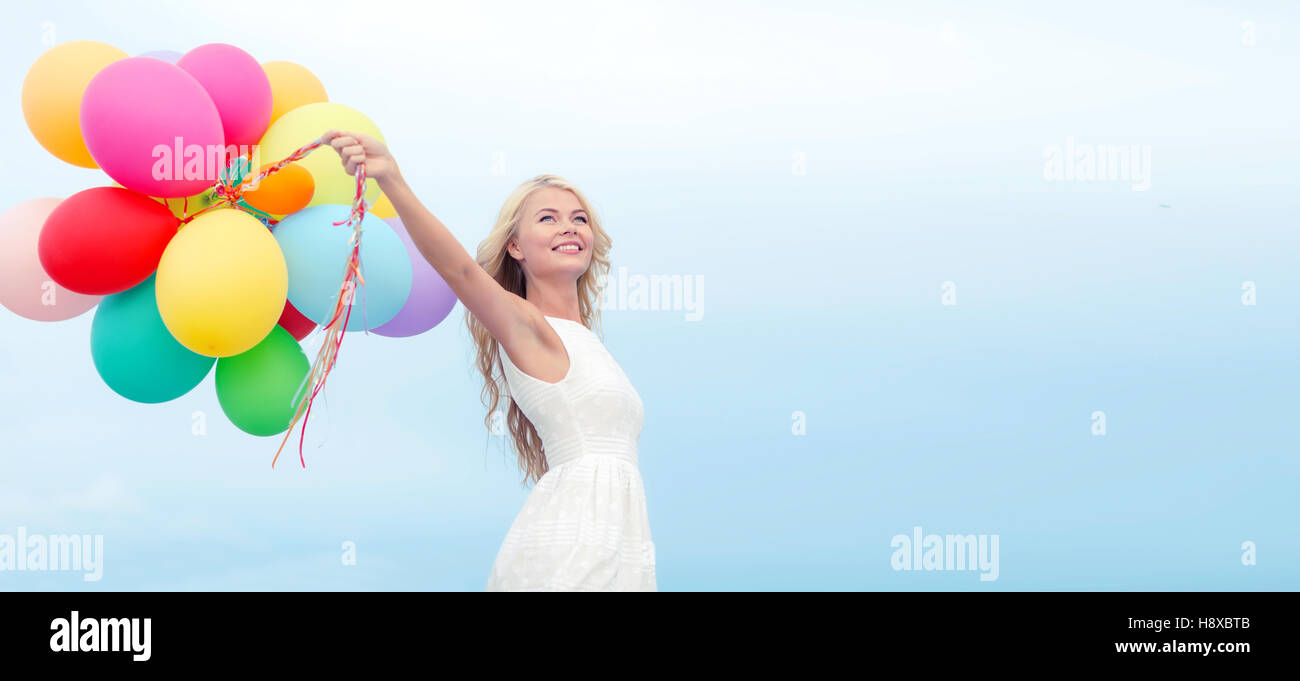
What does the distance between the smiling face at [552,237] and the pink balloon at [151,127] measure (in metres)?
0.73

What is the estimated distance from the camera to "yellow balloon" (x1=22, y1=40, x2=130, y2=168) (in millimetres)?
2988

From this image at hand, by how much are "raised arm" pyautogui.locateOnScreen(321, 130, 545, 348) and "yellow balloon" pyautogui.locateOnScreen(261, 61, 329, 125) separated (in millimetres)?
925

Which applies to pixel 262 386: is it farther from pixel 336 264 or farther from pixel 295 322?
pixel 336 264

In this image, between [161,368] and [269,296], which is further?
[161,368]

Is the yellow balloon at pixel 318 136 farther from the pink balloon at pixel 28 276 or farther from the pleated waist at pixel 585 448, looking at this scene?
the pleated waist at pixel 585 448

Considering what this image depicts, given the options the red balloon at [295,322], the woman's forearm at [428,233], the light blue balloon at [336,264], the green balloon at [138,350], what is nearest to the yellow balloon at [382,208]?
the light blue balloon at [336,264]

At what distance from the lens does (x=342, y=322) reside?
2.72 metres

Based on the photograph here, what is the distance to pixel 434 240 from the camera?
2408mm

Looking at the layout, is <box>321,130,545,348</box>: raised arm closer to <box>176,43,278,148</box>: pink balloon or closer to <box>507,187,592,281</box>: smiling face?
<box>507,187,592,281</box>: smiling face

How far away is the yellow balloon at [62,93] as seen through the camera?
2.99m
